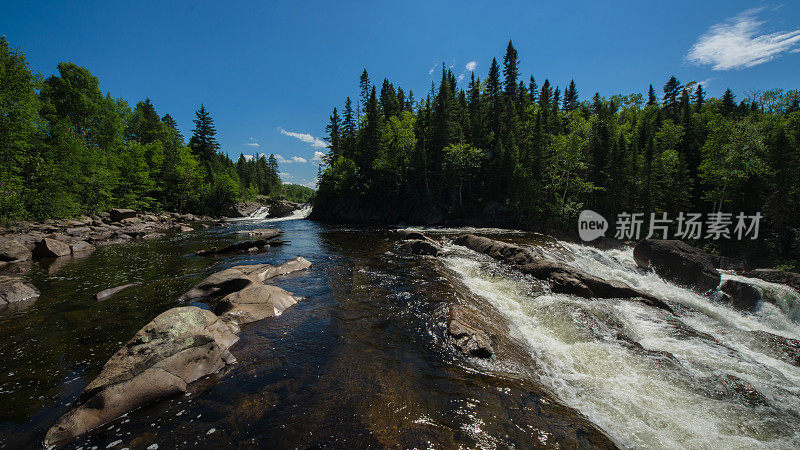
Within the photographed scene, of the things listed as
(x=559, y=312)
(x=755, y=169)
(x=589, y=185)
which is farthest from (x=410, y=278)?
(x=755, y=169)

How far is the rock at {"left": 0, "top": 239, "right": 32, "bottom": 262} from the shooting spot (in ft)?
47.7

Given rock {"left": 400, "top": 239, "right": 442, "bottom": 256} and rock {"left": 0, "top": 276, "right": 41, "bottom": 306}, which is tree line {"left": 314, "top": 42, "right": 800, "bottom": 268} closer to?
rock {"left": 400, "top": 239, "right": 442, "bottom": 256}

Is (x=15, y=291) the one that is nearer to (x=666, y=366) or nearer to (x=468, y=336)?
(x=468, y=336)

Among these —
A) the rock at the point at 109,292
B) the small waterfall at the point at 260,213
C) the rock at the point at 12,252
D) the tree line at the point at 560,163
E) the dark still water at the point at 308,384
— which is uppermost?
the tree line at the point at 560,163

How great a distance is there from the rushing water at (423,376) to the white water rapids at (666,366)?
4 cm

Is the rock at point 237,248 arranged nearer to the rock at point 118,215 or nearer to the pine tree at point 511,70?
the rock at point 118,215

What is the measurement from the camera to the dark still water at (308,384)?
12.9 ft

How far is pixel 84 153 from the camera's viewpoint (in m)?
28.1

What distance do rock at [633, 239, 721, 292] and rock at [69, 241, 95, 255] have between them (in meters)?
36.1

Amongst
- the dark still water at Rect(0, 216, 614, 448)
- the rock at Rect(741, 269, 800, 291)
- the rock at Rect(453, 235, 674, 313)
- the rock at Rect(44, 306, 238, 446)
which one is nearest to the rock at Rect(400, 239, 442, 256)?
the rock at Rect(453, 235, 674, 313)

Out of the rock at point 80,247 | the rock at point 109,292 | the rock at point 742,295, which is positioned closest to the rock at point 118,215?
the rock at point 80,247

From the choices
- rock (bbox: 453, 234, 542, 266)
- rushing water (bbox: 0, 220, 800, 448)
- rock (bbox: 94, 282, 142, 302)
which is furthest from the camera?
rock (bbox: 453, 234, 542, 266)

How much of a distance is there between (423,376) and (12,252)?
79.3 ft

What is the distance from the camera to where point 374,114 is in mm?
49375
